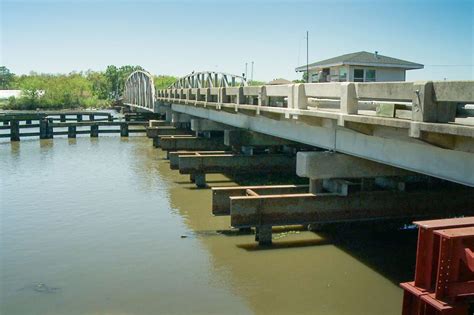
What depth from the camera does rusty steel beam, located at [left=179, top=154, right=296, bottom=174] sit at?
18516 millimetres

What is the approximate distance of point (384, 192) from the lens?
38.6 feet

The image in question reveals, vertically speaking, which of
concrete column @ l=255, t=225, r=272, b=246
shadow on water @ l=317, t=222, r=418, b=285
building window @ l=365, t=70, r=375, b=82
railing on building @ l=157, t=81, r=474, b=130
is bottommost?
shadow on water @ l=317, t=222, r=418, b=285

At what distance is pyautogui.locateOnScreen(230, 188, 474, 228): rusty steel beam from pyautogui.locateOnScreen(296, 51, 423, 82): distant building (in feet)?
52.6

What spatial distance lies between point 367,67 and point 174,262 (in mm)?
20406

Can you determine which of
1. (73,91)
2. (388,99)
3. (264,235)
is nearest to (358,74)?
(264,235)

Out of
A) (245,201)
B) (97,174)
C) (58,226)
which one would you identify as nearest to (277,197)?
(245,201)

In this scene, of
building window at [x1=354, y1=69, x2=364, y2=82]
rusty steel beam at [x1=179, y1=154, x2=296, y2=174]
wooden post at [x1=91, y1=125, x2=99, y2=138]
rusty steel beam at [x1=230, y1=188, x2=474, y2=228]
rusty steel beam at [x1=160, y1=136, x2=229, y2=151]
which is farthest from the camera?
wooden post at [x1=91, y1=125, x2=99, y2=138]

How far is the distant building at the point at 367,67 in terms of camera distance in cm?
2741

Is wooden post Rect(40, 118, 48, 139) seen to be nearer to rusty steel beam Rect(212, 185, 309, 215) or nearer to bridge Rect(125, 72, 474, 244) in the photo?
bridge Rect(125, 72, 474, 244)

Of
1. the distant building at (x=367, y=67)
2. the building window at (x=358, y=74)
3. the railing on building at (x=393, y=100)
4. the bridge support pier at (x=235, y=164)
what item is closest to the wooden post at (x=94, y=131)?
the distant building at (x=367, y=67)

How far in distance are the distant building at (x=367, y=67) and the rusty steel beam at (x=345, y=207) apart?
1603 cm

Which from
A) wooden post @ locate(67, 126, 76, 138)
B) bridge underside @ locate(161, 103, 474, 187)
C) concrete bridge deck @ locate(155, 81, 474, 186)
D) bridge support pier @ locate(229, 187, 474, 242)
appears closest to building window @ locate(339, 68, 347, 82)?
concrete bridge deck @ locate(155, 81, 474, 186)

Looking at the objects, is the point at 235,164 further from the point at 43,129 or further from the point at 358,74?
the point at 43,129

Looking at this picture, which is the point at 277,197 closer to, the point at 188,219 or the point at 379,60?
the point at 188,219
